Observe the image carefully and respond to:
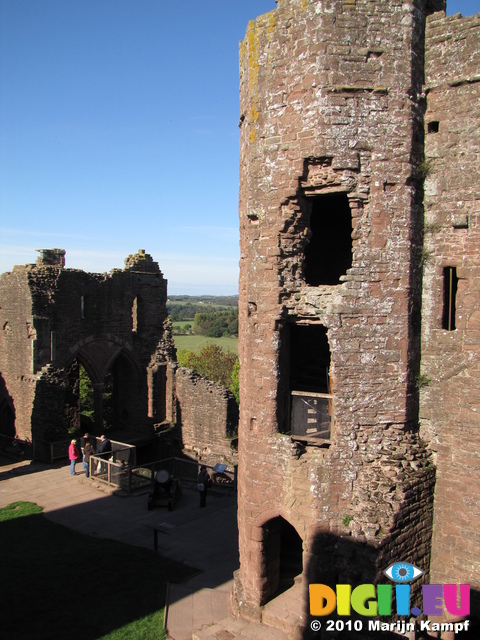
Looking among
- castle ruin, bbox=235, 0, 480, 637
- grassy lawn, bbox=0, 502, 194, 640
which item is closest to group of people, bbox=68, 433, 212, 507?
grassy lawn, bbox=0, 502, 194, 640

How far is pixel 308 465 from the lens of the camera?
798 centimetres

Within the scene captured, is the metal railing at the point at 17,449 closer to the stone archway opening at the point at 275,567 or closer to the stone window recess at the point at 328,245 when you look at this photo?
the stone archway opening at the point at 275,567

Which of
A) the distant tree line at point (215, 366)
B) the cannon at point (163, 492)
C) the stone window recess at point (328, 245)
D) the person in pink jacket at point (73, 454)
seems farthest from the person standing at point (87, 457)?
the distant tree line at point (215, 366)

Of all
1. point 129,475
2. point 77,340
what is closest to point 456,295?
point 129,475

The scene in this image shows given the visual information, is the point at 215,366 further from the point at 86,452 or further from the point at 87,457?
the point at 87,457

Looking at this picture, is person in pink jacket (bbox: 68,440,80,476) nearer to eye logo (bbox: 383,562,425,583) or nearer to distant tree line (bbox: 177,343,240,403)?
eye logo (bbox: 383,562,425,583)

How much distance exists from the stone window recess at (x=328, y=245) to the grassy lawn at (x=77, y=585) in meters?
6.27

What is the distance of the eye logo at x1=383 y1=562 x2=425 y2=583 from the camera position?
712cm

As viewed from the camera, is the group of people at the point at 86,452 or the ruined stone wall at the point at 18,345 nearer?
the group of people at the point at 86,452

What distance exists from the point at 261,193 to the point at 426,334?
10.6 feet

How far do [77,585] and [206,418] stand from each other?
8.76m

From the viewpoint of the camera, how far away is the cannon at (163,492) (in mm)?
13873

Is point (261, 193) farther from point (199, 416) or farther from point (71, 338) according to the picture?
point (71, 338)

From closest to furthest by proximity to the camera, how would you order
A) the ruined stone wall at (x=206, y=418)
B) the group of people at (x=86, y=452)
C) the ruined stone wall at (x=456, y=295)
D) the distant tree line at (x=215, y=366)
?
the ruined stone wall at (x=456, y=295) → the group of people at (x=86, y=452) → the ruined stone wall at (x=206, y=418) → the distant tree line at (x=215, y=366)
